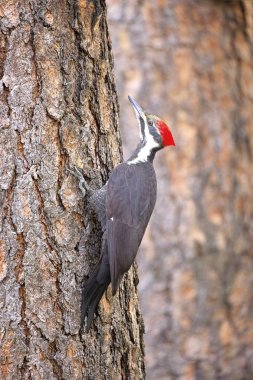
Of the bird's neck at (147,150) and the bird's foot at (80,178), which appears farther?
the bird's neck at (147,150)

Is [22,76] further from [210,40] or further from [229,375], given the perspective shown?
[229,375]

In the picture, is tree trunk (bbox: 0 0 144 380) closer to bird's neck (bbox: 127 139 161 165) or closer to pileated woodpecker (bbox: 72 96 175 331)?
pileated woodpecker (bbox: 72 96 175 331)

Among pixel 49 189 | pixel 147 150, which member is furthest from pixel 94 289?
A: pixel 147 150

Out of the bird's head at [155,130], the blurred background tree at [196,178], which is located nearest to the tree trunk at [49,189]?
the bird's head at [155,130]

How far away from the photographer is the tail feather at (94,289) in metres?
3.39

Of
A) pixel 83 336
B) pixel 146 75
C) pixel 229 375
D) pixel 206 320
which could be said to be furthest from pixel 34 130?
pixel 229 375

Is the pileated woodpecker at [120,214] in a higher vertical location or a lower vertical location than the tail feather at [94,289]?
higher

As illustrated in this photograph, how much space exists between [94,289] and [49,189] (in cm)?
49

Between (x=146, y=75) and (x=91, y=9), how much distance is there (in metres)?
2.70

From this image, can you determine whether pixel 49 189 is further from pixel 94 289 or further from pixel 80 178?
pixel 94 289

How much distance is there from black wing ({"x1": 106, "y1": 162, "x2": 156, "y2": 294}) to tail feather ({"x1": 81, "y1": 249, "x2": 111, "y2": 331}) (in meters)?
0.05

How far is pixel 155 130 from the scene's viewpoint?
445cm

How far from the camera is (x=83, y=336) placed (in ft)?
11.2

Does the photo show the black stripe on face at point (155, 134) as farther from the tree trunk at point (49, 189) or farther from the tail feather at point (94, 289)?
the tail feather at point (94, 289)
